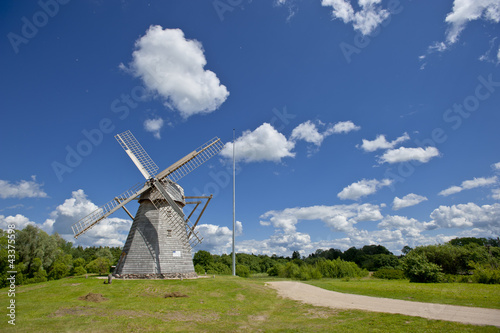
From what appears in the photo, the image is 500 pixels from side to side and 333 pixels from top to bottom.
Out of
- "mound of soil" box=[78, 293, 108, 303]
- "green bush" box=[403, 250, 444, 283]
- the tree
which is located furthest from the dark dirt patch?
the tree

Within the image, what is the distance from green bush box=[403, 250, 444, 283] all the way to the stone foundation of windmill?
26.2 m

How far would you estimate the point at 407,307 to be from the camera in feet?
53.4

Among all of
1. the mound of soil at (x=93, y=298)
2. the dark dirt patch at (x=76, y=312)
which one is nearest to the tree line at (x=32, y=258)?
the mound of soil at (x=93, y=298)

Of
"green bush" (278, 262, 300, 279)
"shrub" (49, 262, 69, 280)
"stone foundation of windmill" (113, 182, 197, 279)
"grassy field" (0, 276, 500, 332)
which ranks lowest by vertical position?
"green bush" (278, 262, 300, 279)

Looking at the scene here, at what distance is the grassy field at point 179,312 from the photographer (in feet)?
40.3

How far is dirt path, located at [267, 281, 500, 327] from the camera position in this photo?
12867mm

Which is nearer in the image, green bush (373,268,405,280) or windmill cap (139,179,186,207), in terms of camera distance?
windmill cap (139,179,186,207)

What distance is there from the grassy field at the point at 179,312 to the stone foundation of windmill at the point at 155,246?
250cm

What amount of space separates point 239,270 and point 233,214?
37.5 meters

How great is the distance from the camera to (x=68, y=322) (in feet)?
43.0

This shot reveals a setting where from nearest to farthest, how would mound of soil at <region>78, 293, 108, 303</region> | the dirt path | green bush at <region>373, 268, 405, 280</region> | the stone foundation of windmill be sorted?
the dirt path, mound of soil at <region>78, 293, 108, 303</region>, the stone foundation of windmill, green bush at <region>373, 268, 405, 280</region>

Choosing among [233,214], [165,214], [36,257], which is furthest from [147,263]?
[36,257]

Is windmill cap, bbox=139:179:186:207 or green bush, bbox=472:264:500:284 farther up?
windmill cap, bbox=139:179:186:207

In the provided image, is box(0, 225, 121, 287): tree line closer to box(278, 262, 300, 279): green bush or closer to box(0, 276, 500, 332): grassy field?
A: box(0, 276, 500, 332): grassy field
